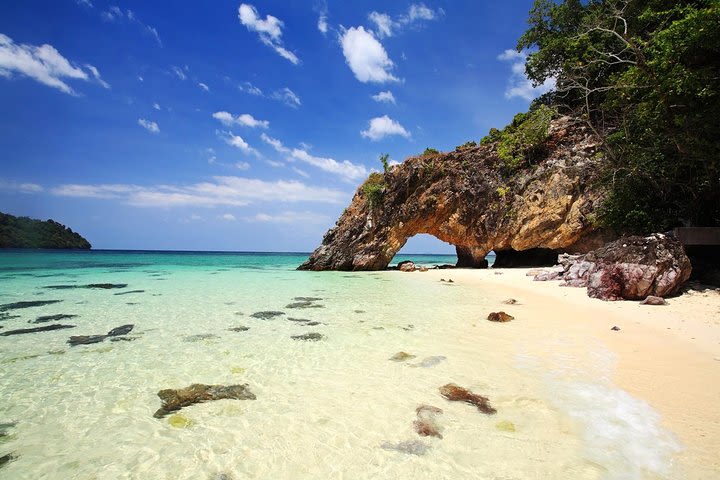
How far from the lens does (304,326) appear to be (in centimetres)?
748

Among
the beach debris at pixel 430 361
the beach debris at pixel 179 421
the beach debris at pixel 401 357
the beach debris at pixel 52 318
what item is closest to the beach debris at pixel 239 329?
the beach debris at pixel 401 357

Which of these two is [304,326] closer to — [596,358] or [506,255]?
[596,358]

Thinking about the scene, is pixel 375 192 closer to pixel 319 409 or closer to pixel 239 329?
pixel 239 329

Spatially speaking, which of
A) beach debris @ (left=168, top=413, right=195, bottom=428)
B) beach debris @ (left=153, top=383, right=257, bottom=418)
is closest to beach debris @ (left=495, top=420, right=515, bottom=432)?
beach debris @ (left=153, top=383, right=257, bottom=418)

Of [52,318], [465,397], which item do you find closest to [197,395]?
[465,397]

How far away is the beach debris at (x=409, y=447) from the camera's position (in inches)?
112

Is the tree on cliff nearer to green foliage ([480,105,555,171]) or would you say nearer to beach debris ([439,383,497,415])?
green foliage ([480,105,555,171])

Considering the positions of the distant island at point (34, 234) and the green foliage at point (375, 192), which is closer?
the green foliage at point (375, 192)

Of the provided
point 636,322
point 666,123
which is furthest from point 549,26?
point 636,322

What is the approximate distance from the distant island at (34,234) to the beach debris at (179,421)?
92.1 metres

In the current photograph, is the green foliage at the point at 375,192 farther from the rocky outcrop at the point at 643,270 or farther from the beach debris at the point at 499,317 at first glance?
the beach debris at the point at 499,317

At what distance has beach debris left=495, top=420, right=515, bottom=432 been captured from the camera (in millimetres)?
3170

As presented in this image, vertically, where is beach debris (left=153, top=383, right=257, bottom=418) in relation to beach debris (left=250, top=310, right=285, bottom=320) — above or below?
below

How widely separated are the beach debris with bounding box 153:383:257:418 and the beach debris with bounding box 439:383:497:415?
2.28 meters
